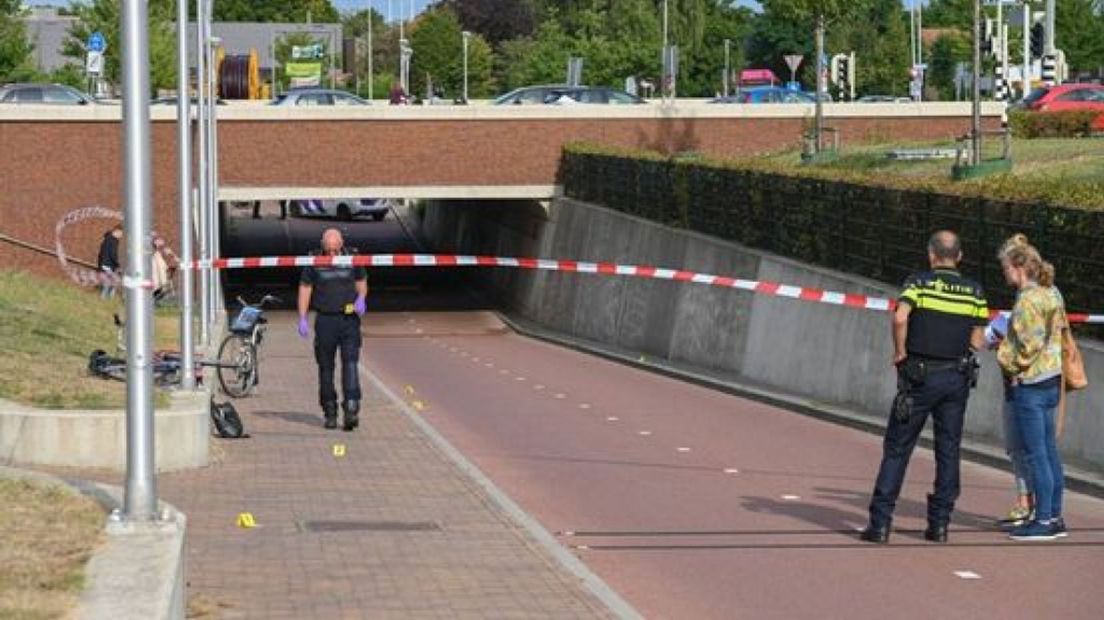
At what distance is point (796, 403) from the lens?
2264cm

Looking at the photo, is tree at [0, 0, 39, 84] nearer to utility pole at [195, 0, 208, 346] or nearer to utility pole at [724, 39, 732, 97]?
utility pole at [195, 0, 208, 346]

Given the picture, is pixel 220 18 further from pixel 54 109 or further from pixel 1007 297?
pixel 1007 297

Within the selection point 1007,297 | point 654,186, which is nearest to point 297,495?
point 1007,297

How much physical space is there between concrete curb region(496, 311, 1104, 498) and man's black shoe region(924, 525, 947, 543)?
2.95 m

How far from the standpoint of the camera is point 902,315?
39.1ft

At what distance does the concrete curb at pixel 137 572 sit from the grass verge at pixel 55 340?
4.29 meters

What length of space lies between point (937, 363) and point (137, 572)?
5.22 m

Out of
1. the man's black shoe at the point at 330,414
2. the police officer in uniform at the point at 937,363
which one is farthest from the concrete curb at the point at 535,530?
the police officer in uniform at the point at 937,363

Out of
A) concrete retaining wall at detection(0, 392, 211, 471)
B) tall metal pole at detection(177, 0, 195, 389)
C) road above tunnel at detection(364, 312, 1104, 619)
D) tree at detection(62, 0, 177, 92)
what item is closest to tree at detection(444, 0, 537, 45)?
tree at detection(62, 0, 177, 92)

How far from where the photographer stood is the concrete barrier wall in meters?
18.6

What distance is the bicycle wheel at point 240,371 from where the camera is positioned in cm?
2291

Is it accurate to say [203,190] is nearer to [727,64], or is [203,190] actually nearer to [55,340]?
[55,340]

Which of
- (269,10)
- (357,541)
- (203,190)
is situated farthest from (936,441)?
(269,10)

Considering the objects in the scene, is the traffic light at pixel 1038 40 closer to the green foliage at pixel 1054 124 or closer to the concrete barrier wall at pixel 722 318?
the green foliage at pixel 1054 124
